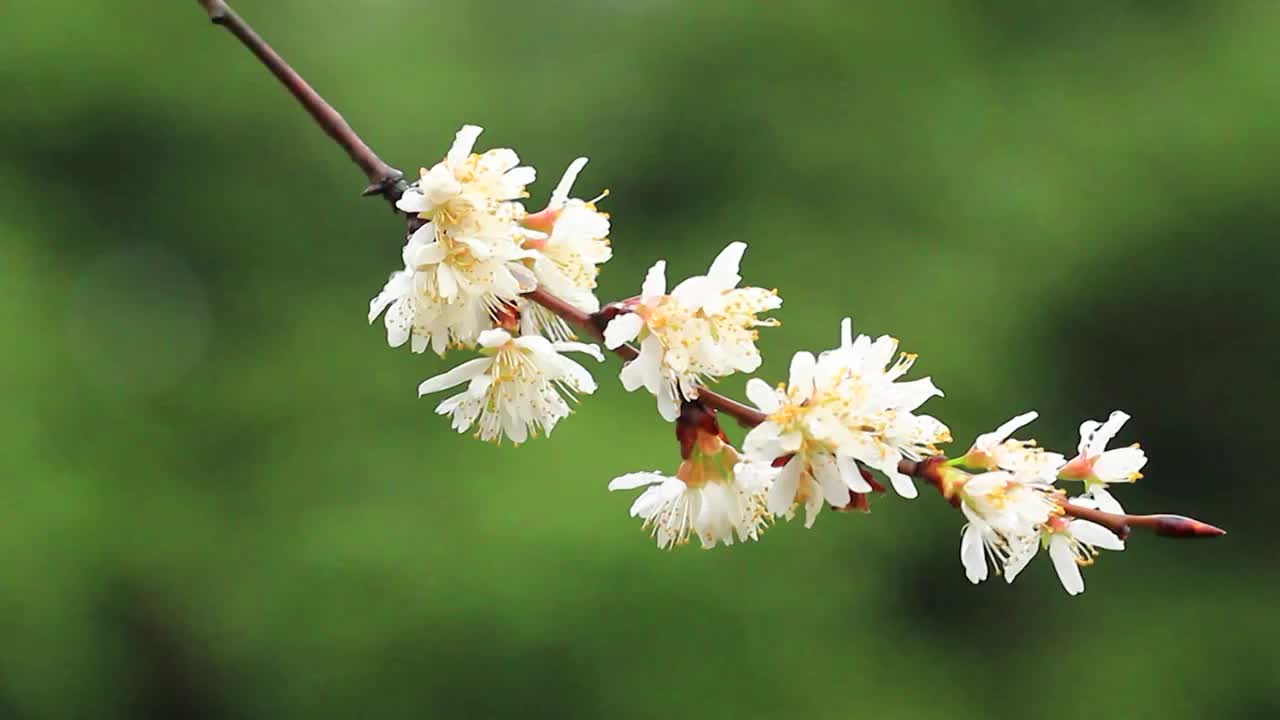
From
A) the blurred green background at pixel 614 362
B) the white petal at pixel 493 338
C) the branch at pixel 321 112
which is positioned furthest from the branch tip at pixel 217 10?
the blurred green background at pixel 614 362

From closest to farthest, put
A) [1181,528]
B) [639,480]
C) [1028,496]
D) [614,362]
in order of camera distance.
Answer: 1. [1181,528]
2. [1028,496]
3. [639,480]
4. [614,362]

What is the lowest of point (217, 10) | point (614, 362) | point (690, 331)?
point (690, 331)

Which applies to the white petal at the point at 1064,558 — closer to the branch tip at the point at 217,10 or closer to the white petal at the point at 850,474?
the white petal at the point at 850,474

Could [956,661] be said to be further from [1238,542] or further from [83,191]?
[83,191]

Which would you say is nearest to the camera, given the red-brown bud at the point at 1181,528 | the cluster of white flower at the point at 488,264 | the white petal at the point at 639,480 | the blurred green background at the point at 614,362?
the red-brown bud at the point at 1181,528

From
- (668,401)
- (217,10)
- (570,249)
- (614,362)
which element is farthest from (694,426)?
(614,362)

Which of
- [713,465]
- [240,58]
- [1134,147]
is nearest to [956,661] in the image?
[1134,147]

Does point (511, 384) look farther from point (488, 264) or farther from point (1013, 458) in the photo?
point (1013, 458)
